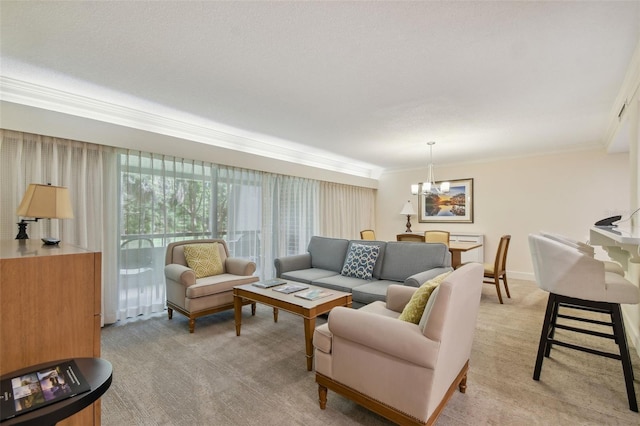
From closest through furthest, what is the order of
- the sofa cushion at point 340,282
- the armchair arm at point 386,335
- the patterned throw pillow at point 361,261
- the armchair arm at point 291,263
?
the armchair arm at point 386,335 → the sofa cushion at point 340,282 → the patterned throw pillow at point 361,261 → the armchair arm at point 291,263

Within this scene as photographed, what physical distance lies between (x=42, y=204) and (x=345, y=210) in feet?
17.0

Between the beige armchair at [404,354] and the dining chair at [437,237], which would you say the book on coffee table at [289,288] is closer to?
the beige armchair at [404,354]

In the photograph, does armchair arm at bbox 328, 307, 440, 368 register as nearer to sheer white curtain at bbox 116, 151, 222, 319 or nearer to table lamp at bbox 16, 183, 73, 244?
table lamp at bbox 16, 183, 73, 244

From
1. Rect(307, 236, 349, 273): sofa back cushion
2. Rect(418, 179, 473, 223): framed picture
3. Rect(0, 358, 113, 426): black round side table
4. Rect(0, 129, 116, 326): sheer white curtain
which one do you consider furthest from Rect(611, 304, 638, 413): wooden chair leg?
Rect(0, 129, 116, 326): sheer white curtain

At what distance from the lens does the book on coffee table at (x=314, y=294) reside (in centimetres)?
256

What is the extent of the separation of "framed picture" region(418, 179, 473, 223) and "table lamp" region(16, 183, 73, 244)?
5.57 m

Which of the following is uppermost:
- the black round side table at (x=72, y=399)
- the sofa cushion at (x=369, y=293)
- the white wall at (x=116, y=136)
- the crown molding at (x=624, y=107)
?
the crown molding at (x=624, y=107)

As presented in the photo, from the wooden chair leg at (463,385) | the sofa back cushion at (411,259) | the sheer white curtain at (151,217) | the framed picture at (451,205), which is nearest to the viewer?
the wooden chair leg at (463,385)

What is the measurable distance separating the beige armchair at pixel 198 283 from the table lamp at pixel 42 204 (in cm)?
118

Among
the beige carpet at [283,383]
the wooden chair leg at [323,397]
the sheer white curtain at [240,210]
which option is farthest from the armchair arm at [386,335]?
the sheer white curtain at [240,210]

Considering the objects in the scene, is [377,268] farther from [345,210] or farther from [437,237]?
[345,210]

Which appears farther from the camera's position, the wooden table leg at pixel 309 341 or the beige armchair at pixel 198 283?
the beige armchair at pixel 198 283

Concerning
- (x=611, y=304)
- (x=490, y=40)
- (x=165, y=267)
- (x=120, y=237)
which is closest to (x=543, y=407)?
(x=611, y=304)

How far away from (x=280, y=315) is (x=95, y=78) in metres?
3.11
